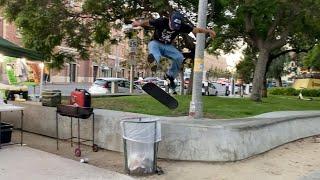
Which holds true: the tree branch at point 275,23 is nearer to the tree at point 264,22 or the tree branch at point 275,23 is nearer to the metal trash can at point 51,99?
the tree at point 264,22

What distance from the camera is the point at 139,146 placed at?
793 cm

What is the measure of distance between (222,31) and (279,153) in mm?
13242

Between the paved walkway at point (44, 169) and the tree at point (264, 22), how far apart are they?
902cm

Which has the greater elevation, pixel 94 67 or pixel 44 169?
pixel 94 67

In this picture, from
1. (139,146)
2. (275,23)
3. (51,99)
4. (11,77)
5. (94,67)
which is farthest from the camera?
(94,67)

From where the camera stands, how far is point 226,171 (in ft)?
27.5

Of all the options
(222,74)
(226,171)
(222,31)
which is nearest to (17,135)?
(226,171)

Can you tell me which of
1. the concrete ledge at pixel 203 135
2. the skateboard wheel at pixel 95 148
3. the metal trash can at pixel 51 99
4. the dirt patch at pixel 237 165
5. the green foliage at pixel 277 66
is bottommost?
the dirt patch at pixel 237 165

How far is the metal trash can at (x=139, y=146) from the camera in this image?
7.91 m

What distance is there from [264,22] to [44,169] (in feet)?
48.9

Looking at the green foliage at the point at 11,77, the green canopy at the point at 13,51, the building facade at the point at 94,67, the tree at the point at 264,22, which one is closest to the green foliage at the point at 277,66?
the building facade at the point at 94,67

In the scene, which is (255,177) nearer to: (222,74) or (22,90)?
(22,90)

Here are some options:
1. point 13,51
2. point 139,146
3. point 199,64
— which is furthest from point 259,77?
point 139,146

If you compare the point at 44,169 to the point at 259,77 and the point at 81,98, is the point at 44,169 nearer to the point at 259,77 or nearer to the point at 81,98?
the point at 81,98
